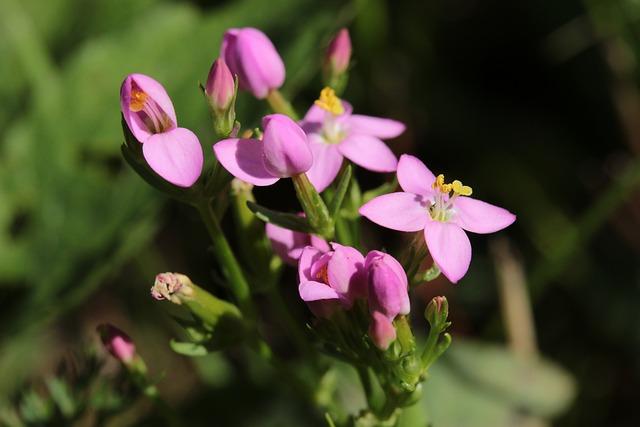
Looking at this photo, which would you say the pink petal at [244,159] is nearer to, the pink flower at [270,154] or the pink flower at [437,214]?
the pink flower at [270,154]

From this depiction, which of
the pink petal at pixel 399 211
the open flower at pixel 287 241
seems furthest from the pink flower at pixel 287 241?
the pink petal at pixel 399 211

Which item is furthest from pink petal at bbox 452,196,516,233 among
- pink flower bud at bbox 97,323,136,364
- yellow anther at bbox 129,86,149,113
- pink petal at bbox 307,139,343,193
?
pink flower bud at bbox 97,323,136,364

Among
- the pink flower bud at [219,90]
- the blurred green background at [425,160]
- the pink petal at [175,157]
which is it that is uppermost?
the pink flower bud at [219,90]

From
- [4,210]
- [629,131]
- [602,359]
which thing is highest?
[4,210]

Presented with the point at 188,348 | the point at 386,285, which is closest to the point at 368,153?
the point at 386,285

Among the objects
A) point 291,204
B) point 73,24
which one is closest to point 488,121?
point 291,204

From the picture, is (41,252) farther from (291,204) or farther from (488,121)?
(488,121)
